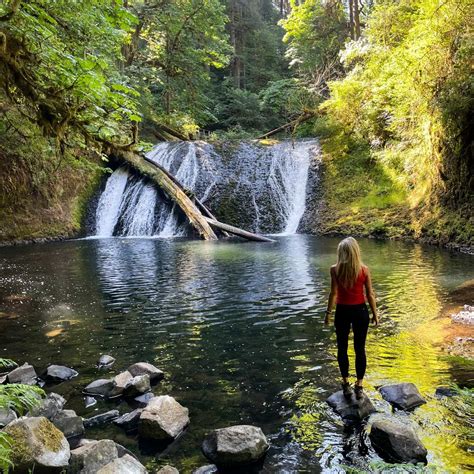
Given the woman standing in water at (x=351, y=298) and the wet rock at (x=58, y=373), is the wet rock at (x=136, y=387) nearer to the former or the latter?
the wet rock at (x=58, y=373)

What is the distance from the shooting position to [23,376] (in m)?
5.65

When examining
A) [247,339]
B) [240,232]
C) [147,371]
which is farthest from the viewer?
[240,232]

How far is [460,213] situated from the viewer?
16219mm

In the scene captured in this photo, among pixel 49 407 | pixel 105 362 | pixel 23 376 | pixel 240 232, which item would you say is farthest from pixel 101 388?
pixel 240 232

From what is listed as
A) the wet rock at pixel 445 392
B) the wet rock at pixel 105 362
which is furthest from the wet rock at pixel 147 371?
the wet rock at pixel 445 392

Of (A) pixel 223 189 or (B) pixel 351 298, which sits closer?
(B) pixel 351 298

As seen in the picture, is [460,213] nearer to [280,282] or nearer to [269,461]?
[280,282]

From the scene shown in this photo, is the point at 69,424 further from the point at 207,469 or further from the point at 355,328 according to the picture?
the point at 355,328

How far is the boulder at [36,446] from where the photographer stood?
11.3 ft

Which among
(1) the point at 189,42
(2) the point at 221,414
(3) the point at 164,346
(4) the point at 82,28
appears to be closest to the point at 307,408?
(2) the point at 221,414

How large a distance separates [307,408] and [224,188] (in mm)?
21725

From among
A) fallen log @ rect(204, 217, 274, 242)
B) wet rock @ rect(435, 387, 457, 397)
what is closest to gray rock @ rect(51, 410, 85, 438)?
wet rock @ rect(435, 387, 457, 397)

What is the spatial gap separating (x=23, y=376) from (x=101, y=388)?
1.09 meters

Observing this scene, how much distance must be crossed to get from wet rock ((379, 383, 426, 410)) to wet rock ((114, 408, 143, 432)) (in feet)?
8.91
